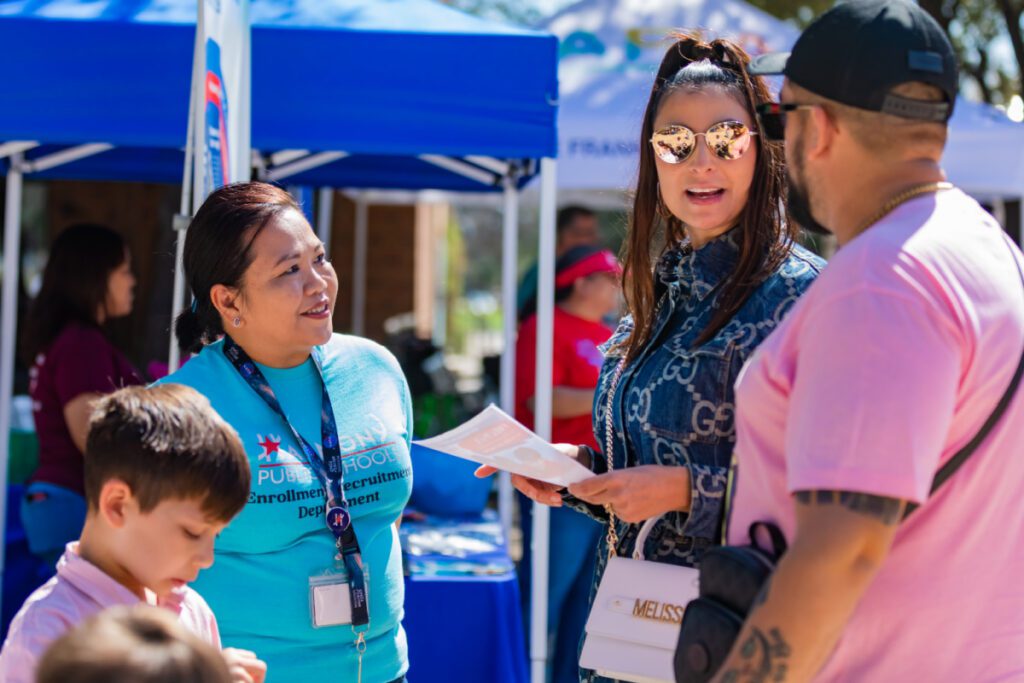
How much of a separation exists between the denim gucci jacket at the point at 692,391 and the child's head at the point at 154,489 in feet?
2.53

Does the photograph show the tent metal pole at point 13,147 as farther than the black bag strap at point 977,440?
Yes

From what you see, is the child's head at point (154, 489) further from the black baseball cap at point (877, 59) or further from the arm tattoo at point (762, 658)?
the black baseball cap at point (877, 59)

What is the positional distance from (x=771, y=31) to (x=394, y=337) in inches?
180

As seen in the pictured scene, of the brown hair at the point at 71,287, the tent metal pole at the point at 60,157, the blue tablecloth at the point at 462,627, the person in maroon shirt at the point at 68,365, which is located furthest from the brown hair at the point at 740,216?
the tent metal pole at the point at 60,157

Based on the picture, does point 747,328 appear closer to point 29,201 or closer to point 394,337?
point 394,337

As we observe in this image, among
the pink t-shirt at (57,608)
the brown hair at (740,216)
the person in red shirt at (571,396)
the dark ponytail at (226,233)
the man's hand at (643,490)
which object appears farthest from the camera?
the person in red shirt at (571,396)

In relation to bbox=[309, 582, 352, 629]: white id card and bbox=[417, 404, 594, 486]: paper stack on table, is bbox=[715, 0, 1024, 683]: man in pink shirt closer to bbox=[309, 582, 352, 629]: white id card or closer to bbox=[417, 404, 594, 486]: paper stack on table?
bbox=[417, 404, 594, 486]: paper stack on table

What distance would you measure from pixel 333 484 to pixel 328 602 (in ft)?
0.76

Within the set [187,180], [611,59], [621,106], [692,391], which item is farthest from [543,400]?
[611,59]

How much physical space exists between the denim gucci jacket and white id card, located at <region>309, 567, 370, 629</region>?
49 centimetres

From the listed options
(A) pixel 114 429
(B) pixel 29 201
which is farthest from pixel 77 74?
(B) pixel 29 201

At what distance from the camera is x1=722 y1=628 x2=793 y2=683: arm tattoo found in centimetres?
129

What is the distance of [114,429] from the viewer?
164 cm

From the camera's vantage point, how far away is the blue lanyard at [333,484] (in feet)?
7.44
